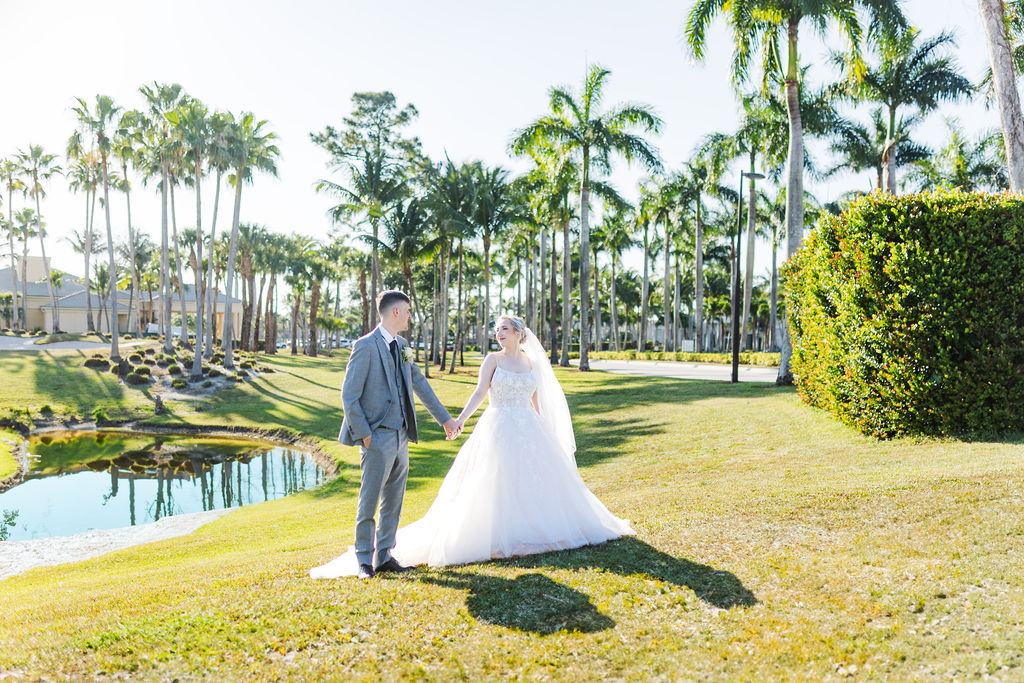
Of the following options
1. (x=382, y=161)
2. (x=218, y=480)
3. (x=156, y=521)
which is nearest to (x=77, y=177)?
(x=382, y=161)

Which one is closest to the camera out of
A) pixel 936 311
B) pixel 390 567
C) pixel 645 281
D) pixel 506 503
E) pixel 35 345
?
pixel 390 567

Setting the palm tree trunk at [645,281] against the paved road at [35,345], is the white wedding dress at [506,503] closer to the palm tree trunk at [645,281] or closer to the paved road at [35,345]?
the palm tree trunk at [645,281]

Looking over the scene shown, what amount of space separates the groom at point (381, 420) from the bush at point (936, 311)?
852 centimetres

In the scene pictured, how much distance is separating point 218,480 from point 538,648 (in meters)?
15.6

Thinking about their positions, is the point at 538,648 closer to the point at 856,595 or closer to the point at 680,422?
the point at 856,595

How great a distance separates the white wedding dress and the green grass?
651 inches

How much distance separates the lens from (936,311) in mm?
10414

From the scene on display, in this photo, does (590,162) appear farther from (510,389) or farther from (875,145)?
(510,389)

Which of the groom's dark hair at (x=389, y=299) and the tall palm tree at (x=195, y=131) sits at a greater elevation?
the tall palm tree at (x=195, y=131)

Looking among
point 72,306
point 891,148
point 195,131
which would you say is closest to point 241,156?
point 195,131

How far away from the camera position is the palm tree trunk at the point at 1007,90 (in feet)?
41.7

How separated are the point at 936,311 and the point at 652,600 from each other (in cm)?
798

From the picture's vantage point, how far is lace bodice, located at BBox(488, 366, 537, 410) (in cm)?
681

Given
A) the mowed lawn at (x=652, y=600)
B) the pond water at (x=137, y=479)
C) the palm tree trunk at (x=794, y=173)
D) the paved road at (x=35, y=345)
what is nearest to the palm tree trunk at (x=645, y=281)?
the palm tree trunk at (x=794, y=173)
